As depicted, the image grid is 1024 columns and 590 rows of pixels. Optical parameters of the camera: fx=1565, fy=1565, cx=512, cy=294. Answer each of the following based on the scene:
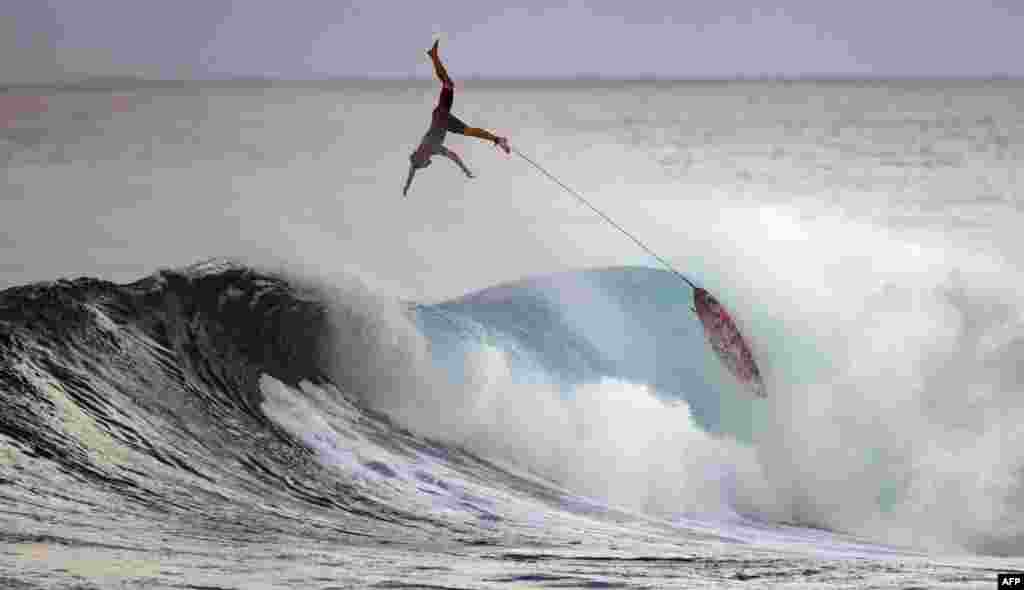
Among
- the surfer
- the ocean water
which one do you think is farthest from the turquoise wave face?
the surfer

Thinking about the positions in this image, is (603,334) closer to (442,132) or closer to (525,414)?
(525,414)

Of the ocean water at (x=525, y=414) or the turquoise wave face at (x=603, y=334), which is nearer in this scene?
the ocean water at (x=525, y=414)

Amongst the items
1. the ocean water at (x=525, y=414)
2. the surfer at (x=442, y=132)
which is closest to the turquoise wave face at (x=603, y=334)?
the ocean water at (x=525, y=414)

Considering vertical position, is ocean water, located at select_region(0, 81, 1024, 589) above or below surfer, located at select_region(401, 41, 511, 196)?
below

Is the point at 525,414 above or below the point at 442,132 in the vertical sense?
below

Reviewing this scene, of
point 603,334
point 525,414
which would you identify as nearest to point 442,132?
point 525,414

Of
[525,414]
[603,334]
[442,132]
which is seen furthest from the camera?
[603,334]

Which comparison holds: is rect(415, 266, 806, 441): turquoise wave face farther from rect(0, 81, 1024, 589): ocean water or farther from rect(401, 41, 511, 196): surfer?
rect(401, 41, 511, 196): surfer

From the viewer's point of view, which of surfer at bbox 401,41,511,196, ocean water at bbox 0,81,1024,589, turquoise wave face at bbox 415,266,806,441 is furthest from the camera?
turquoise wave face at bbox 415,266,806,441

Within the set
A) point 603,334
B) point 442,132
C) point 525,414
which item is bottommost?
point 525,414

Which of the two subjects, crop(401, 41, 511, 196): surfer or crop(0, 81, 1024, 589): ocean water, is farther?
crop(401, 41, 511, 196): surfer

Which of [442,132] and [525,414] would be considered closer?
[442,132]

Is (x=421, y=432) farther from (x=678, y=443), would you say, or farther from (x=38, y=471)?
(x=38, y=471)

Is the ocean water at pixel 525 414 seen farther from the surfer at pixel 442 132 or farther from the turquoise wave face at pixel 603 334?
the surfer at pixel 442 132
